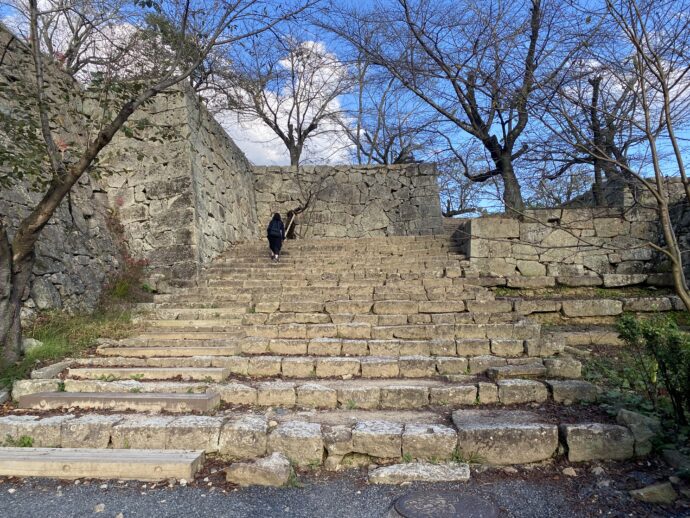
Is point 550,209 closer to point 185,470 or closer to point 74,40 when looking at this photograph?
point 185,470

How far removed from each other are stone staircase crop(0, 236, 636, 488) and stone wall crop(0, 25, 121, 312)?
3.92ft

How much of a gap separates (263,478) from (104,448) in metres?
1.51

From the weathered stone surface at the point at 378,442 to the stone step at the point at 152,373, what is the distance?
2015 millimetres

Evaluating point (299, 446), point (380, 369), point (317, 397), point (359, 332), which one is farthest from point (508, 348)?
point (299, 446)

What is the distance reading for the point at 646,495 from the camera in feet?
9.78

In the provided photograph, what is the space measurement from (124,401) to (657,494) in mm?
4458

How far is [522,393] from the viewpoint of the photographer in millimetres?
4465

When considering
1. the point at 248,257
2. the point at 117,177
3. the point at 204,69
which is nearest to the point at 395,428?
the point at 248,257

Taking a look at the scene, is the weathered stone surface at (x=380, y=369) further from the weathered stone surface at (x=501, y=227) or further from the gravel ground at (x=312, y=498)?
the weathered stone surface at (x=501, y=227)

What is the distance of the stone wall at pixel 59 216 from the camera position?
6.27m

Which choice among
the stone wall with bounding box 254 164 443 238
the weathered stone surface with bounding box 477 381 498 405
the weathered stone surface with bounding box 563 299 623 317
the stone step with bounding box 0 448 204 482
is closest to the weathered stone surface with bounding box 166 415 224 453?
the stone step with bounding box 0 448 204 482

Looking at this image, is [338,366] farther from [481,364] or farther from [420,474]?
[420,474]

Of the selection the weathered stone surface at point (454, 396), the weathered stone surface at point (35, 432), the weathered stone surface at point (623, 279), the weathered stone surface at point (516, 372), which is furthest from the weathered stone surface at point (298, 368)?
the weathered stone surface at point (623, 279)

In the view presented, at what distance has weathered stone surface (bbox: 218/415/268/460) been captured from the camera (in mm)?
3725
